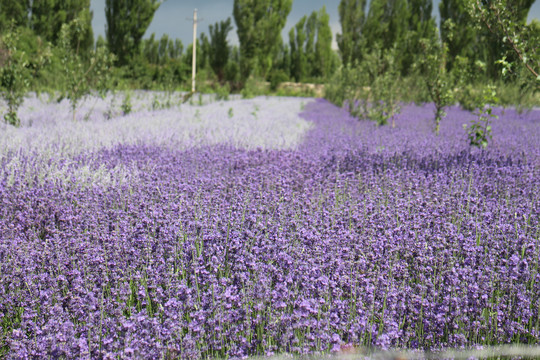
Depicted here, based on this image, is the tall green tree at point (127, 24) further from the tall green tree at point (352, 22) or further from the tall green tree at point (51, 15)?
the tall green tree at point (352, 22)

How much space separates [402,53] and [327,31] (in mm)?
12673

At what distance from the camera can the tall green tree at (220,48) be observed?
26.2 m

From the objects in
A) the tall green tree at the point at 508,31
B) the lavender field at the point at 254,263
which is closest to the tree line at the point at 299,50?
the tall green tree at the point at 508,31

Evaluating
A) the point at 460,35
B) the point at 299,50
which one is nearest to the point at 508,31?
the point at 460,35

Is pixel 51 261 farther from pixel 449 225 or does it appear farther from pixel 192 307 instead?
pixel 449 225

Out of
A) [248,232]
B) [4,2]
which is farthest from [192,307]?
[4,2]

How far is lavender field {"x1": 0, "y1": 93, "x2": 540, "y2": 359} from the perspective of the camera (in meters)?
2.21

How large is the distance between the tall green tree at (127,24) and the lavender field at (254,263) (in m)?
17.6

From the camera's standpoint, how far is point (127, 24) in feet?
70.2

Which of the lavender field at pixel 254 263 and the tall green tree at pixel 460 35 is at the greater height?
the tall green tree at pixel 460 35

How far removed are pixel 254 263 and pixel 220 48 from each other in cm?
2593

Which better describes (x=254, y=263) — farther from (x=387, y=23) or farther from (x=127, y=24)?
(x=387, y=23)

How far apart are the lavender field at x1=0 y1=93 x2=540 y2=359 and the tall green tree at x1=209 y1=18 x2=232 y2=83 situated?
2214 centimetres

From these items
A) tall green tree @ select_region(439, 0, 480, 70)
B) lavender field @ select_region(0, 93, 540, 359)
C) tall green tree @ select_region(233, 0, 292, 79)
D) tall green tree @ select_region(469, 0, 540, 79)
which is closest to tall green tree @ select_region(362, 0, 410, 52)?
tall green tree @ select_region(439, 0, 480, 70)
